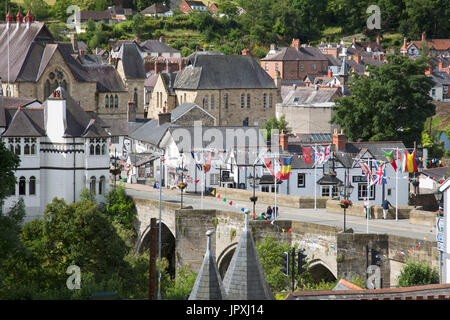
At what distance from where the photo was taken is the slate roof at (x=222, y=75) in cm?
9100

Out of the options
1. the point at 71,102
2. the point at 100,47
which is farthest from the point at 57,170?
the point at 100,47

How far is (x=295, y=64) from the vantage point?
125m

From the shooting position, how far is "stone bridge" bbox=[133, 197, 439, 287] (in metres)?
35.5

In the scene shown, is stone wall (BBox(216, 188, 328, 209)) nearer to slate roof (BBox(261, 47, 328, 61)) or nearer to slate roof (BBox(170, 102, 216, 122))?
slate roof (BBox(170, 102, 216, 122))

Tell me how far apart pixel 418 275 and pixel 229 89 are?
59.1m

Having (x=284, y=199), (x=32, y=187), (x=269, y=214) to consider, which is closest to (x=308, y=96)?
(x=32, y=187)

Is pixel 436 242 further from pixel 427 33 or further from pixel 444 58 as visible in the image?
pixel 427 33

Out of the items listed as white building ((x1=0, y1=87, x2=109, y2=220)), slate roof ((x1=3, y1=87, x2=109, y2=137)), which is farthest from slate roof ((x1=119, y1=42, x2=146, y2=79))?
white building ((x1=0, y1=87, x2=109, y2=220))

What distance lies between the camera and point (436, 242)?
3375 cm

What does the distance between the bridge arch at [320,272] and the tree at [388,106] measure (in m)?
30.6

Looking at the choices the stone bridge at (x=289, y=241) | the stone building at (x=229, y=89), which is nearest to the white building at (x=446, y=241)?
the stone bridge at (x=289, y=241)

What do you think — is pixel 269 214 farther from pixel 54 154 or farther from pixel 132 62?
pixel 132 62

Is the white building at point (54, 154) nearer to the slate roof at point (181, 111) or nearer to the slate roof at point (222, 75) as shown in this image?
the slate roof at point (181, 111)

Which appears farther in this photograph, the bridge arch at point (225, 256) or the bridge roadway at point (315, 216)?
the bridge arch at point (225, 256)
